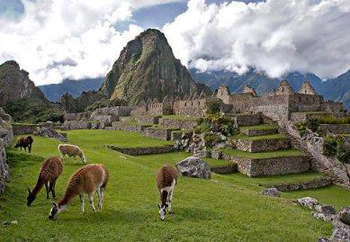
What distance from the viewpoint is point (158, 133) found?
46781 millimetres

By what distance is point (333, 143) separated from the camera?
3222 cm

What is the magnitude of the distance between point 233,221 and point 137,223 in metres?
3.16

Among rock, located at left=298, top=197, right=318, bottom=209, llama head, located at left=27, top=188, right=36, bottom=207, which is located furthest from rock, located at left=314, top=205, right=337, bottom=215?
llama head, located at left=27, top=188, right=36, bottom=207

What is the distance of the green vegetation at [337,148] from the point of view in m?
31.2

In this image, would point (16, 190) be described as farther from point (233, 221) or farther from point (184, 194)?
point (233, 221)

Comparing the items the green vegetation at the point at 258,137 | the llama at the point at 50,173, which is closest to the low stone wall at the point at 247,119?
the green vegetation at the point at 258,137

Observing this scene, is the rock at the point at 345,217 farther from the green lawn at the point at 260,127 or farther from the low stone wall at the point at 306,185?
the green lawn at the point at 260,127

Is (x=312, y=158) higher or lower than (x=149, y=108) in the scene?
lower

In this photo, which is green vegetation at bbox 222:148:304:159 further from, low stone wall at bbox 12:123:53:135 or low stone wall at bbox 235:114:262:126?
low stone wall at bbox 12:123:53:135

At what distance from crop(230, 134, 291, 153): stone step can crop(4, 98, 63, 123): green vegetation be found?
63327mm

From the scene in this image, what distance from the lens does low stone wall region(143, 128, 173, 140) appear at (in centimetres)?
4522

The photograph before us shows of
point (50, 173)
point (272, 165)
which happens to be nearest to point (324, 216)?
point (50, 173)

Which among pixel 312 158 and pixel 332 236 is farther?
pixel 312 158

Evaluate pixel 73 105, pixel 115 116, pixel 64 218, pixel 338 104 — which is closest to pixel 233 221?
pixel 64 218
